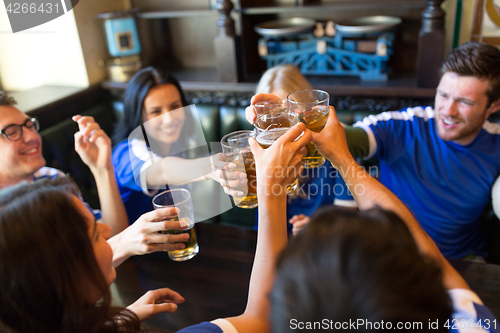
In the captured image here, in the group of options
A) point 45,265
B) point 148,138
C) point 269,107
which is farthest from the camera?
point 148,138

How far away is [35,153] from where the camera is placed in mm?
1569

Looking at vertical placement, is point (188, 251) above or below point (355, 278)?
below

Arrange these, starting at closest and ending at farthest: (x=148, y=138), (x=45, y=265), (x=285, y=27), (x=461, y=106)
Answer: (x=45, y=265), (x=461, y=106), (x=148, y=138), (x=285, y=27)

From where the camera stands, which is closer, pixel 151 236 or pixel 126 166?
pixel 151 236

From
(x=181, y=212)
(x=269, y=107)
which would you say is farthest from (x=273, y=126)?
(x=181, y=212)

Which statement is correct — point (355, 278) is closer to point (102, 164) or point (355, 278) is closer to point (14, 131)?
point (102, 164)

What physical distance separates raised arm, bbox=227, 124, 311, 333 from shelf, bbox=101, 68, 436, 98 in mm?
1432

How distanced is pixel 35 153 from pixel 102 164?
Result: 0.28 metres

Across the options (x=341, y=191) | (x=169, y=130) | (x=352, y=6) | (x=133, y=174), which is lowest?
(x=341, y=191)

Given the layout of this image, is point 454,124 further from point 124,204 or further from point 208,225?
point 124,204

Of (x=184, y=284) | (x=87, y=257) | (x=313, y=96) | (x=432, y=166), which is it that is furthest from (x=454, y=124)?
(x=87, y=257)

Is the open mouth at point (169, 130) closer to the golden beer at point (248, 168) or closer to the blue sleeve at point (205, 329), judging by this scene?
the golden beer at point (248, 168)

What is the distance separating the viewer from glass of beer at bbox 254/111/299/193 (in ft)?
2.92

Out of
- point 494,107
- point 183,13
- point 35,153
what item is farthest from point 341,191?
point 183,13
